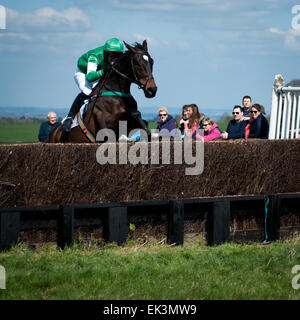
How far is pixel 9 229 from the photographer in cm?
655

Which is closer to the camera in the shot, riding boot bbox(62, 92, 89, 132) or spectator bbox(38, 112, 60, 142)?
riding boot bbox(62, 92, 89, 132)

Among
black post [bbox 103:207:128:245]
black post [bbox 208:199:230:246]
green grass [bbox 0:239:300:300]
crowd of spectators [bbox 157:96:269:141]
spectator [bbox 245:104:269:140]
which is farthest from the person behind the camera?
spectator [bbox 245:104:269:140]

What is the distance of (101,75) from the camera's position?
30.3ft

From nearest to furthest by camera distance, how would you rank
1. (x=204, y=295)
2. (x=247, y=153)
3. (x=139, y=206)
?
(x=204, y=295)
(x=139, y=206)
(x=247, y=153)

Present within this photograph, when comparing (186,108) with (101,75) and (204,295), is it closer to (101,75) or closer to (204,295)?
(101,75)

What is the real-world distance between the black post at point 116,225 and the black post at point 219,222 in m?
1.16

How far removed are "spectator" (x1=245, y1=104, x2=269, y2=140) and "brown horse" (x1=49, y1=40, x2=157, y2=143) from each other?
2113 mm

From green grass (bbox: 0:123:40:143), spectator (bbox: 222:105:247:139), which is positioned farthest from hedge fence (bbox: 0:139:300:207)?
green grass (bbox: 0:123:40:143)

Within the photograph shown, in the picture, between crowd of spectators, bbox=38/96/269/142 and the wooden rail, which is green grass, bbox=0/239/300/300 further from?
crowd of spectators, bbox=38/96/269/142

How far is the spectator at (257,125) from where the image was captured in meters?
10.0

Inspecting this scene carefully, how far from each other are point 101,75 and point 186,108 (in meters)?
1.68

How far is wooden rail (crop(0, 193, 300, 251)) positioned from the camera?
6605mm

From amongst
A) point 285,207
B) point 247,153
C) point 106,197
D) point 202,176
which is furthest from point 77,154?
point 285,207
